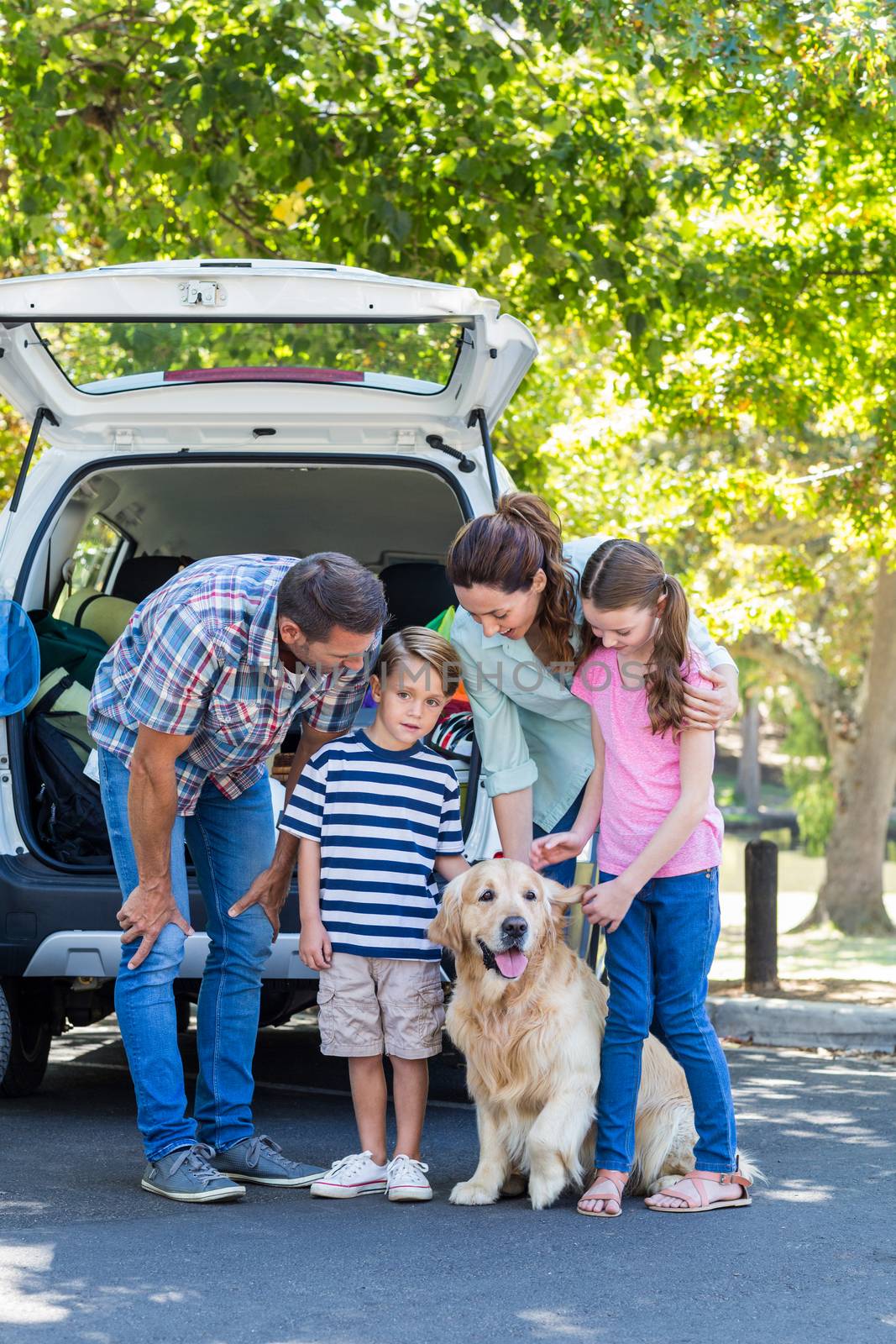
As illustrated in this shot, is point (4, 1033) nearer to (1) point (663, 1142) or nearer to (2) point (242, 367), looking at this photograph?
(1) point (663, 1142)

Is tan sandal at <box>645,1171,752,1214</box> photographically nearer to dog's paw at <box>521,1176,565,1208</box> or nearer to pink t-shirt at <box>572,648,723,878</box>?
dog's paw at <box>521,1176,565,1208</box>

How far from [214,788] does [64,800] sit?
106 cm

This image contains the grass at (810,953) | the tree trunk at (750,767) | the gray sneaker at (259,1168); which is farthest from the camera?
the tree trunk at (750,767)

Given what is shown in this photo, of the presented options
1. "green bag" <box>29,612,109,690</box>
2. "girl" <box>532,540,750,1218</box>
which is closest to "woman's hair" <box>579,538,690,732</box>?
"girl" <box>532,540,750,1218</box>

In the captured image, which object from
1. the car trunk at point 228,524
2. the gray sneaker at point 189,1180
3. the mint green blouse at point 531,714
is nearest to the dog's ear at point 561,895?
the mint green blouse at point 531,714

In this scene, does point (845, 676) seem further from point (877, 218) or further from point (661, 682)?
point (661, 682)

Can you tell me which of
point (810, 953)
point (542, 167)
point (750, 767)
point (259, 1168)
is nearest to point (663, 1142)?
point (259, 1168)

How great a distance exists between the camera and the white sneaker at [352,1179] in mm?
3871

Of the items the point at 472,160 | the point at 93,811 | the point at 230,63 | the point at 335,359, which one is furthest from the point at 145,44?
the point at 93,811

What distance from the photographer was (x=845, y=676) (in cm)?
2239

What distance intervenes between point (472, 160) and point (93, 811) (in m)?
4.34

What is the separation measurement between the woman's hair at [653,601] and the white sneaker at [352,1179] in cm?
137

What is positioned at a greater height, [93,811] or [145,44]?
[145,44]

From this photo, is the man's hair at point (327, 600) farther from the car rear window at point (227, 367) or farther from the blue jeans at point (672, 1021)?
the car rear window at point (227, 367)
